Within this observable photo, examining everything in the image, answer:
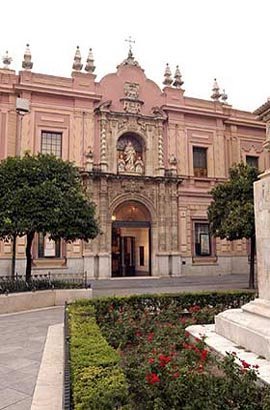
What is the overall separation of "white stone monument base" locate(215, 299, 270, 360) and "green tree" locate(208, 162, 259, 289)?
959cm

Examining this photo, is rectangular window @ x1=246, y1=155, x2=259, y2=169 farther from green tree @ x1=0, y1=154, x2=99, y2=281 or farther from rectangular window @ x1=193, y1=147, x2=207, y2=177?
green tree @ x1=0, y1=154, x2=99, y2=281

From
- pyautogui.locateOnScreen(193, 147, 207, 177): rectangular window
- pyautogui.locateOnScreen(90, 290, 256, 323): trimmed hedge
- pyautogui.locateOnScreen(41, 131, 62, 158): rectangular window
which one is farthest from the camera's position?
pyautogui.locateOnScreen(193, 147, 207, 177): rectangular window

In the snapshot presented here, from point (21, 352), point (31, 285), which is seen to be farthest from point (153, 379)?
point (31, 285)

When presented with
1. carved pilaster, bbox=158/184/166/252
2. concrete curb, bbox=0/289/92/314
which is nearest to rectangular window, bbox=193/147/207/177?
carved pilaster, bbox=158/184/166/252

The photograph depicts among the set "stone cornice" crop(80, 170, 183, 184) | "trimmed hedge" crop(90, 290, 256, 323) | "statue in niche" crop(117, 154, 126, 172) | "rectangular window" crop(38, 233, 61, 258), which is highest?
"statue in niche" crop(117, 154, 126, 172)

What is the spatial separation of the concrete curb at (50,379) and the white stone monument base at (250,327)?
2828 mm

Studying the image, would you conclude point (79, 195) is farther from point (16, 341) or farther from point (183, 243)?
point (183, 243)

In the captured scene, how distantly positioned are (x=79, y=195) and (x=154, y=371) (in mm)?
10762

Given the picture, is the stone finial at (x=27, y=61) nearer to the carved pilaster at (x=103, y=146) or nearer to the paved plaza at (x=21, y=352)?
the carved pilaster at (x=103, y=146)

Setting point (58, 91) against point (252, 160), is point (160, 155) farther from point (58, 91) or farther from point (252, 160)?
point (252, 160)

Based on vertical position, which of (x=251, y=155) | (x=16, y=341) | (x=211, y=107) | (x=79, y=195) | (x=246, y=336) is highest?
(x=211, y=107)

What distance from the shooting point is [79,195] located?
1425 centimetres

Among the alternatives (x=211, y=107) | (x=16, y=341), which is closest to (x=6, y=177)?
(x=16, y=341)

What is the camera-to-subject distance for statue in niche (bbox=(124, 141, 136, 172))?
81.9 ft
